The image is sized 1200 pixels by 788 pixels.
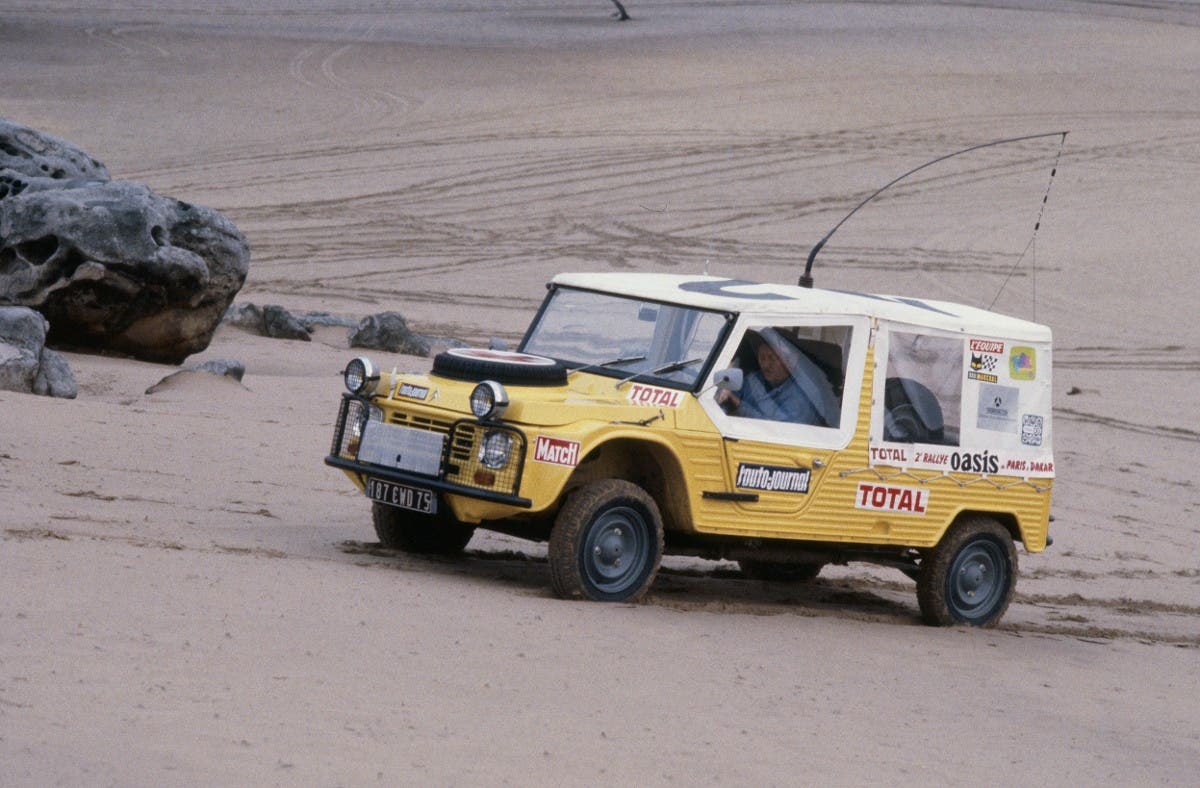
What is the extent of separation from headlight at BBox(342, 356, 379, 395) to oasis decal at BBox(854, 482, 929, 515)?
2553 mm

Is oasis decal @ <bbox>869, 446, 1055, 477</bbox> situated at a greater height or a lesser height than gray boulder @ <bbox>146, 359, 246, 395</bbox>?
lesser

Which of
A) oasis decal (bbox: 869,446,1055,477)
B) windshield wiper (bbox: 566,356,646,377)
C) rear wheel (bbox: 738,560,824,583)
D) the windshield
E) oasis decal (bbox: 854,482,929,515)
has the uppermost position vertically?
the windshield

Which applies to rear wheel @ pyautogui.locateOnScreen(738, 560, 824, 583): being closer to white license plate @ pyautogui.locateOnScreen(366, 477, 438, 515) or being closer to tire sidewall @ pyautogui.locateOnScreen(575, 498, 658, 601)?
tire sidewall @ pyautogui.locateOnScreen(575, 498, 658, 601)

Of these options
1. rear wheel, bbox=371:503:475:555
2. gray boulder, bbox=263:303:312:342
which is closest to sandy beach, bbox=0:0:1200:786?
rear wheel, bbox=371:503:475:555

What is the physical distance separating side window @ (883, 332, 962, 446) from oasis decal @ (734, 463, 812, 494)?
1.94ft

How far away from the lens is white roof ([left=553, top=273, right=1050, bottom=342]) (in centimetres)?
913

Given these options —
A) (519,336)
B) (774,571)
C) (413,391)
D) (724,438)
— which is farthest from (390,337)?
(724,438)

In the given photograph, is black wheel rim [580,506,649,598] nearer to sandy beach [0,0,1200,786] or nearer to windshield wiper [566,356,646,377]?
sandy beach [0,0,1200,786]

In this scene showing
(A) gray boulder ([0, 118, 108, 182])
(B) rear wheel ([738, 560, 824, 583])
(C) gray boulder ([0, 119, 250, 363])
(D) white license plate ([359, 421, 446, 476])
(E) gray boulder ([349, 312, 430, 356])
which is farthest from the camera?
(E) gray boulder ([349, 312, 430, 356])

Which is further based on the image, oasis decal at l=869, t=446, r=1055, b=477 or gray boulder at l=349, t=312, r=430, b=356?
gray boulder at l=349, t=312, r=430, b=356

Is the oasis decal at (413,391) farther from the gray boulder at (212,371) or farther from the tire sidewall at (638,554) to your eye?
the gray boulder at (212,371)

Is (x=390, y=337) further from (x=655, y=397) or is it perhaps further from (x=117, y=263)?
(x=655, y=397)

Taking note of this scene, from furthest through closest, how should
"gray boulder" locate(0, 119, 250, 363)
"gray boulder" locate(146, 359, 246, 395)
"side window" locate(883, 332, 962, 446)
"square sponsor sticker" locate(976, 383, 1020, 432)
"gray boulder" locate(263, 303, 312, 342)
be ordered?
"gray boulder" locate(263, 303, 312, 342) → "gray boulder" locate(0, 119, 250, 363) → "gray boulder" locate(146, 359, 246, 395) → "square sponsor sticker" locate(976, 383, 1020, 432) → "side window" locate(883, 332, 962, 446)

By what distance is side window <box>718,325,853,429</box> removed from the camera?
29.7 ft
